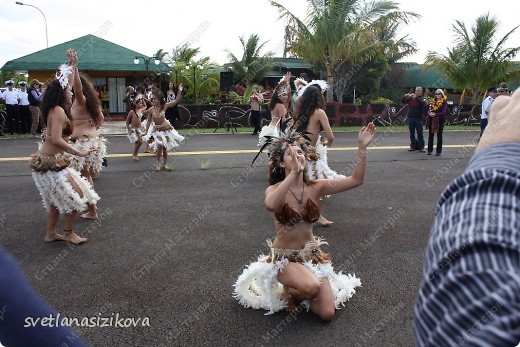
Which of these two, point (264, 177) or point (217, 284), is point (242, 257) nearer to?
point (217, 284)

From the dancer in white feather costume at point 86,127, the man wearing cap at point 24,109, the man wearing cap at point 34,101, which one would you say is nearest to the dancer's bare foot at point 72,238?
the dancer in white feather costume at point 86,127

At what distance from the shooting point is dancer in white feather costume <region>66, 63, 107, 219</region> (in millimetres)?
6266

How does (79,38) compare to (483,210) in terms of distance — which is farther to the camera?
(79,38)

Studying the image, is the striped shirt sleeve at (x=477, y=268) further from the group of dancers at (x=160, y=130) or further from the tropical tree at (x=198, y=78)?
the tropical tree at (x=198, y=78)

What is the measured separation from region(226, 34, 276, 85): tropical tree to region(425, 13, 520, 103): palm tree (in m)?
10.9

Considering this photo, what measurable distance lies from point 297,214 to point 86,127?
4.45 metres

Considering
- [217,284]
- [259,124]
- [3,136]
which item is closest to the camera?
[217,284]

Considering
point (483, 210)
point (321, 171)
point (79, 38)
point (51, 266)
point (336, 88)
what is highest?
point (79, 38)

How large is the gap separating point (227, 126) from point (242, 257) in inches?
541

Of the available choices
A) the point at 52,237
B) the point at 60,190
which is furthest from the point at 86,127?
the point at 52,237

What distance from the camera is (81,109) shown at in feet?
21.2

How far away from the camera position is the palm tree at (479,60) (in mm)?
21500

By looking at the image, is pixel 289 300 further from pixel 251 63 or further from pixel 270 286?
pixel 251 63

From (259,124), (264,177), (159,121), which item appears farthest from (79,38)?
(264,177)
